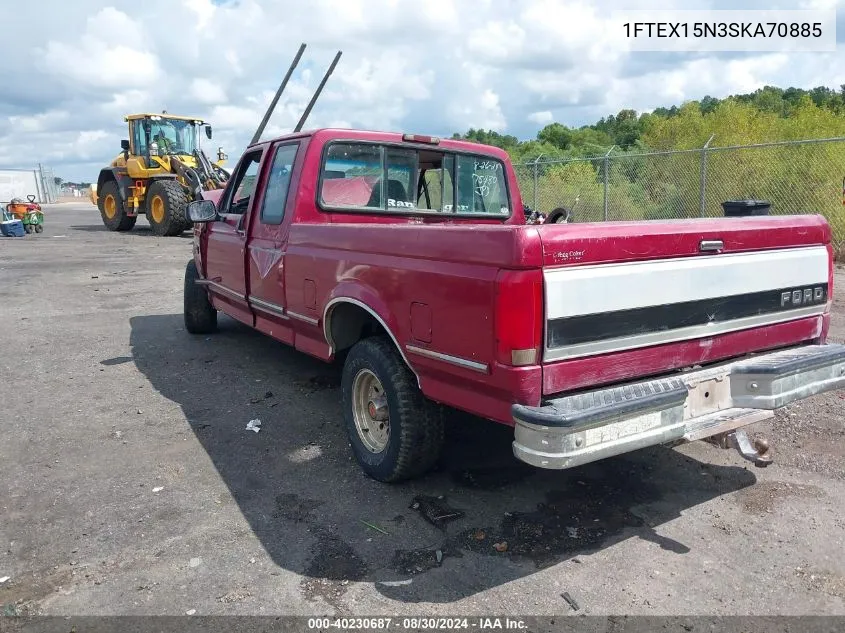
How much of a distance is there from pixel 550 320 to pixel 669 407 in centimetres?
65

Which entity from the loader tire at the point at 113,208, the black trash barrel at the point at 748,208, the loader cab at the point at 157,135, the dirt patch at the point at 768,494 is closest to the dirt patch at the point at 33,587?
the dirt patch at the point at 768,494

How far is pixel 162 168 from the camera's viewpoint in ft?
61.2

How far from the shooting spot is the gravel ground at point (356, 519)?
2.79m

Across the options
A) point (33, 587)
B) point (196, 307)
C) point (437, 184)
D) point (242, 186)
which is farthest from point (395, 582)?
point (196, 307)

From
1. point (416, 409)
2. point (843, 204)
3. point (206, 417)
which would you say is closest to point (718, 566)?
point (416, 409)

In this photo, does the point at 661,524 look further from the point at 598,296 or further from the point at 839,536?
the point at 598,296

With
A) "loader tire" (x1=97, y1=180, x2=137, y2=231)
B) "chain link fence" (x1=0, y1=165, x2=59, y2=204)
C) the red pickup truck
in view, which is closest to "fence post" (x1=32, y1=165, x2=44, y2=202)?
"chain link fence" (x1=0, y1=165, x2=59, y2=204)

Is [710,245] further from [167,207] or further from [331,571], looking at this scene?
[167,207]

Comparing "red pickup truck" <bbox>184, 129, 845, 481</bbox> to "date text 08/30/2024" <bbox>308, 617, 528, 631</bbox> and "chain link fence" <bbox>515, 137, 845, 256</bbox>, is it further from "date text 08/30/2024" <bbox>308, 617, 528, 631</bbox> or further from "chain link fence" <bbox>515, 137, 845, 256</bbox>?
"chain link fence" <bbox>515, 137, 845, 256</bbox>

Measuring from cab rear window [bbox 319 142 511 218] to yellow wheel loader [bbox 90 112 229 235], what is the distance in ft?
43.5

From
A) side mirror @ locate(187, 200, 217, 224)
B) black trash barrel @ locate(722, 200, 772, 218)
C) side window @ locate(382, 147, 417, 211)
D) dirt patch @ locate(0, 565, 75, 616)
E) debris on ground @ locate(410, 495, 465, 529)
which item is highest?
side window @ locate(382, 147, 417, 211)

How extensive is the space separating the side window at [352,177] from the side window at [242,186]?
3.97ft

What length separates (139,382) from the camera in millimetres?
5773

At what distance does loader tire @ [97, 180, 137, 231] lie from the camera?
832 inches
